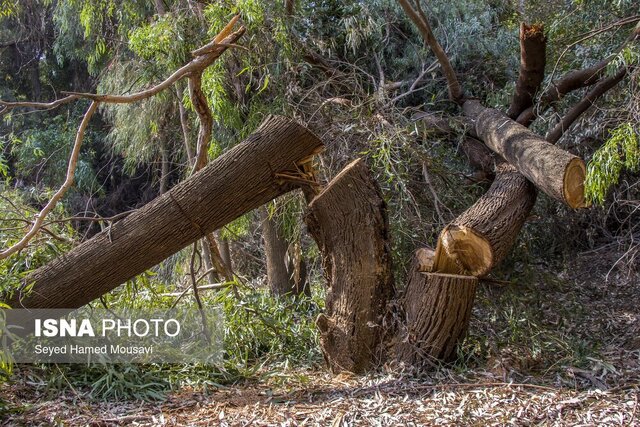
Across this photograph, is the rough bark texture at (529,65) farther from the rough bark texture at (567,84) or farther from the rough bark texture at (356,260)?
the rough bark texture at (356,260)

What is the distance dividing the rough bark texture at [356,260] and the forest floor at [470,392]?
0.17 metres

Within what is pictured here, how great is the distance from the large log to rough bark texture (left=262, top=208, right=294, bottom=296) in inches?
72.7

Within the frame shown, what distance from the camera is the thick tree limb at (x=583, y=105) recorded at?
4223mm

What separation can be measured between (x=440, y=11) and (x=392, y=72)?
77 centimetres

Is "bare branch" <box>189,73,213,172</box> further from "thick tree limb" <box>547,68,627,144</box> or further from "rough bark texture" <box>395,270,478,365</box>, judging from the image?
"thick tree limb" <box>547,68,627,144</box>

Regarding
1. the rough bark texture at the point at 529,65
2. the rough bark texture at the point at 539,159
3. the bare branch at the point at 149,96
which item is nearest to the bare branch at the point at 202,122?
the bare branch at the point at 149,96

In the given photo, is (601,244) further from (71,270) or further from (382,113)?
(71,270)

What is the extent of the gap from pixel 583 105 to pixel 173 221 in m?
2.69

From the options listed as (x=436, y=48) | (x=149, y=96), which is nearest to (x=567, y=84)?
(x=436, y=48)

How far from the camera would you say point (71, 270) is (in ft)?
12.1

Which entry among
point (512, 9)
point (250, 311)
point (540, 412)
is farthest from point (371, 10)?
point (540, 412)

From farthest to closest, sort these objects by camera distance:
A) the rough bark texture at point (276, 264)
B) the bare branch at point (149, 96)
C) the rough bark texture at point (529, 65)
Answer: the rough bark texture at point (276, 264) < the rough bark texture at point (529, 65) < the bare branch at point (149, 96)

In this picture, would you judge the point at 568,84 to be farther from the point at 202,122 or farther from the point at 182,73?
the point at 182,73

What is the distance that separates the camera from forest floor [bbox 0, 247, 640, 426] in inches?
120
